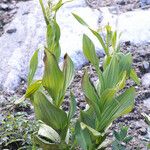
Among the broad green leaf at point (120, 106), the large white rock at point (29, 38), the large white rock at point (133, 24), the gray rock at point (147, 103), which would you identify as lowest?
the gray rock at point (147, 103)

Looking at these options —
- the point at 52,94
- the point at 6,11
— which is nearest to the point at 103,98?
the point at 52,94

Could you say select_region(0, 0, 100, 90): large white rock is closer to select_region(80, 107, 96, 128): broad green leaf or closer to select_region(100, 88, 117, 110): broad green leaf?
select_region(80, 107, 96, 128): broad green leaf

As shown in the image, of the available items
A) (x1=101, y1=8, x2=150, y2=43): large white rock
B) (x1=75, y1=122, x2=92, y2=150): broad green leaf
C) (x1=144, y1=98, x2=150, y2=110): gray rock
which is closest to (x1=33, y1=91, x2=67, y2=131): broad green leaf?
(x1=75, y1=122, x2=92, y2=150): broad green leaf

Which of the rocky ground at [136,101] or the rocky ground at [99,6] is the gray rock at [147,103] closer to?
the rocky ground at [136,101]

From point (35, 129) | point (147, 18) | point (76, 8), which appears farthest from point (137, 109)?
point (76, 8)

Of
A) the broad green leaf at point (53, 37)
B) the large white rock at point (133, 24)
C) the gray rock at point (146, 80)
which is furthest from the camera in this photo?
the large white rock at point (133, 24)

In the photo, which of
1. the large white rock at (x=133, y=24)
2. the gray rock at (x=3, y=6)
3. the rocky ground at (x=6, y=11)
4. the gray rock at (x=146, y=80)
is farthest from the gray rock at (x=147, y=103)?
the gray rock at (x=3, y=6)
